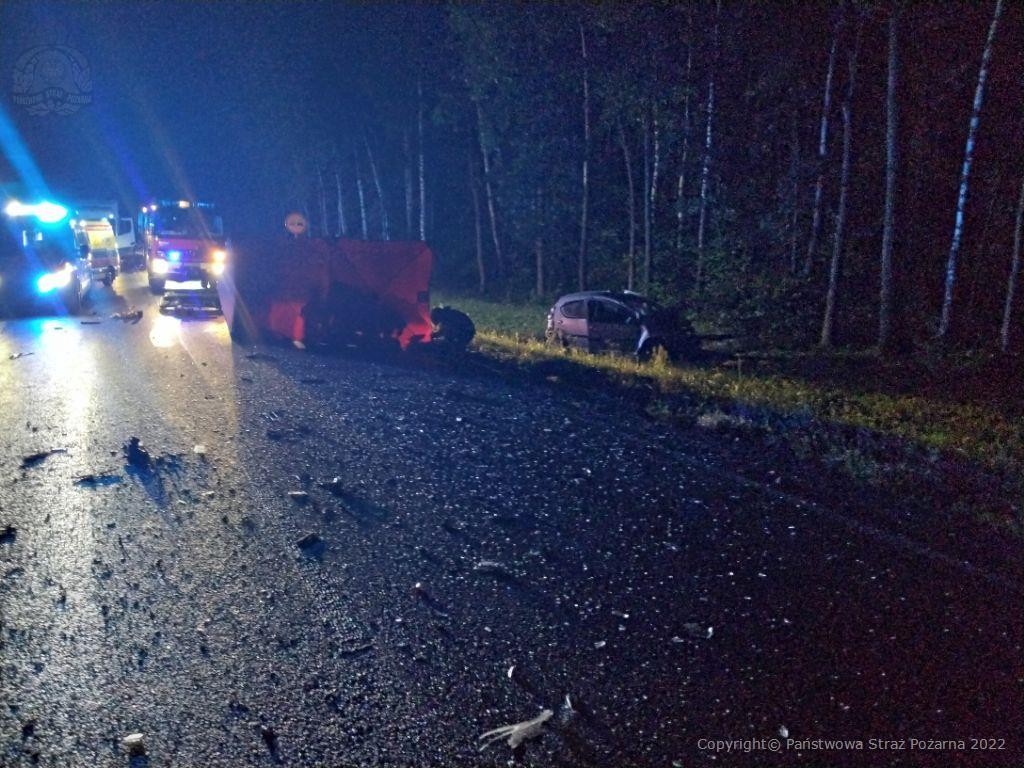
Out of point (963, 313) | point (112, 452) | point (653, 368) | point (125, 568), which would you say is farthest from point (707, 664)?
point (963, 313)

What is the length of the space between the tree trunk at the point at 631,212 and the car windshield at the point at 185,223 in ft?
47.4

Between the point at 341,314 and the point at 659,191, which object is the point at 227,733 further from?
the point at 659,191

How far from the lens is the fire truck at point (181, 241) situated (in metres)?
28.8

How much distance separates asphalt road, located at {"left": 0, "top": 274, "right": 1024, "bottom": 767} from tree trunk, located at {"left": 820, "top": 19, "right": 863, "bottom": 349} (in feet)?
43.1

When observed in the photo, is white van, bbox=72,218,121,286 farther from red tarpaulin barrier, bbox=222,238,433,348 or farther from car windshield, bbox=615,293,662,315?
car windshield, bbox=615,293,662,315

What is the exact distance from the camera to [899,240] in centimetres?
2205

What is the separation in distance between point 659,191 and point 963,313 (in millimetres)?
11923

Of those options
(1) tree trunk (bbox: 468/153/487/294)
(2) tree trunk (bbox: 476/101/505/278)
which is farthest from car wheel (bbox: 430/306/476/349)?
(1) tree trunk (bbox: 468/153/487/294)

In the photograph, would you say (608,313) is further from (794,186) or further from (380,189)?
(380,189)

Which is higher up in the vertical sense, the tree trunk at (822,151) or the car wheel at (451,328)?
the tree trunk at (822,151)

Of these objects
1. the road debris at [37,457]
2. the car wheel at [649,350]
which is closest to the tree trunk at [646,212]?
the car wheel at [649,350]

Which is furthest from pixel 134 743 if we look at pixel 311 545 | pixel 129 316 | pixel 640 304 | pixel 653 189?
pixel 653 189

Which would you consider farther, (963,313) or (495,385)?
(963,313)

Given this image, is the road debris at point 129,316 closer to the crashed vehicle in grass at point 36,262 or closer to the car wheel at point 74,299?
the car wheel at point 74,299
